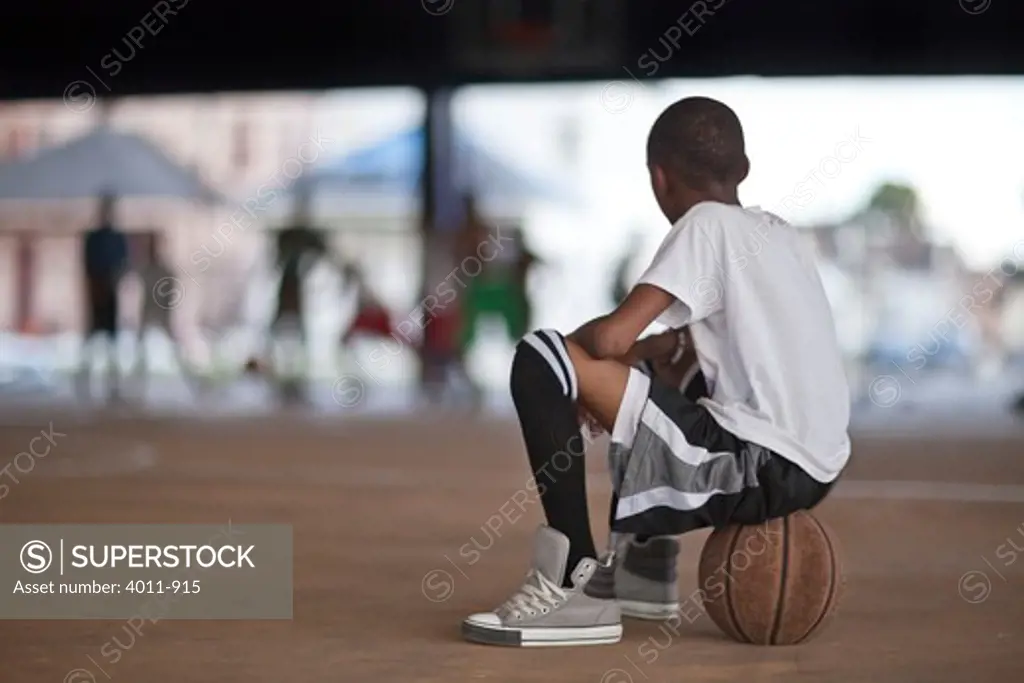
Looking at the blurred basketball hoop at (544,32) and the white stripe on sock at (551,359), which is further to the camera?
the blurred basketball hoop at (544,32)

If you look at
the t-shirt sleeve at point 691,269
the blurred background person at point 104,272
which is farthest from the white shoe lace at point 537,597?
the blurred background person at point 104,272

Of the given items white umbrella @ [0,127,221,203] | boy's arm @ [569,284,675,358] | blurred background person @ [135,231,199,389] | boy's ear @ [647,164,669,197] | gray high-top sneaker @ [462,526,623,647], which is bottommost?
gray high-top sneaker @ [462,526,623,647]

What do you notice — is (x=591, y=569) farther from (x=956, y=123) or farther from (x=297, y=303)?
(x=956, y=123)

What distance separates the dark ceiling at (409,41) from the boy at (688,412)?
12.8 m

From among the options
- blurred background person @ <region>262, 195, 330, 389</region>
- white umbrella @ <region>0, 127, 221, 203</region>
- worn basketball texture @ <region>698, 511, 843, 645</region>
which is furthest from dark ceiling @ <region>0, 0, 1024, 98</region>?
worn basketball texture @ <region>698, 511, 843, 645</region>

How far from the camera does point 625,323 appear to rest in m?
3.11

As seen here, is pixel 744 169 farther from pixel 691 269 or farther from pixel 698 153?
pixel 691 269

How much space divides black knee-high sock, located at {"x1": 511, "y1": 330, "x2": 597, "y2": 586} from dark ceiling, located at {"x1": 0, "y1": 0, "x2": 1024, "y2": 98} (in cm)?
1293

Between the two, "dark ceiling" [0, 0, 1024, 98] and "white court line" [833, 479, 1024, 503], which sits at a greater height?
"dark ceiling" [0, 0, 1024, 98]

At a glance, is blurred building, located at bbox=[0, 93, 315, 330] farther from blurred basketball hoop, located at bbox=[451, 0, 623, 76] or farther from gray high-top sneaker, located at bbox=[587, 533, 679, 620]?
gray high-top sneaker, located at bbox=[587, 533, 679, 620]

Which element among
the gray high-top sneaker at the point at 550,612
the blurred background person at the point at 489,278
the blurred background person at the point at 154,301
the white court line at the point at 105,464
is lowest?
the gray high-top sneaker at the point at 550,612

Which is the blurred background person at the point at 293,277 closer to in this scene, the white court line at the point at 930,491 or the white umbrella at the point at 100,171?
the white umbrella at the point at 100,171

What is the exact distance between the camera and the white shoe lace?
3.18 m

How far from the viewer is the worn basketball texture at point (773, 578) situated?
318cm
